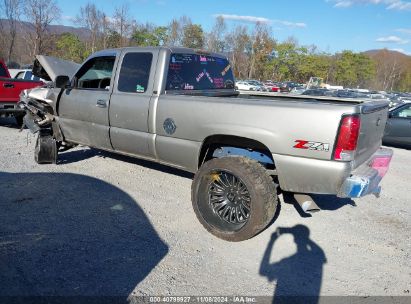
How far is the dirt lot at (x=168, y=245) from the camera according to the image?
306 centimetres

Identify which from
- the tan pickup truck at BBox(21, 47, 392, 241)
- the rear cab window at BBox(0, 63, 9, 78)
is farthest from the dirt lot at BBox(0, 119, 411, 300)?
the rear cab window at BBox(0, 63, 9, 78)

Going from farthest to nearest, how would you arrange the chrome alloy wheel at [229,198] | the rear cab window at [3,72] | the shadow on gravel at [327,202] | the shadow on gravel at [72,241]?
the rear cab window at [3,72], the shadow on gravel at [327,202], the chrome alloy wheel at [229,198], the shadow on gravel at [72,241]

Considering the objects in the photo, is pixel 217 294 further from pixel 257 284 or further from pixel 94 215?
pixel 94 215

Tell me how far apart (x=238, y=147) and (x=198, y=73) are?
1441 millimetres

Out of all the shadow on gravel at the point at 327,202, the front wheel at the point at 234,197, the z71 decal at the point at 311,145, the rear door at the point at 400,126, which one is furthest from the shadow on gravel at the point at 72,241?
the rear door at the point at 400,126

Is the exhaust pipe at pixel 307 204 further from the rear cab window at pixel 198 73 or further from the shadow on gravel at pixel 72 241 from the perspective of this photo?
the rear cab window at pixel 198 73

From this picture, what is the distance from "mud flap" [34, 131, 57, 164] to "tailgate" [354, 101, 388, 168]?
15.9ft

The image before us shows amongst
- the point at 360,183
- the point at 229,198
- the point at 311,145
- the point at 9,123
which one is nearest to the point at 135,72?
the point at 229,198

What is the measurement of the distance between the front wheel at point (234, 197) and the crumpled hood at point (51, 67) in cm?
371

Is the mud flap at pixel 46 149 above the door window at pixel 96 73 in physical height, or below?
below

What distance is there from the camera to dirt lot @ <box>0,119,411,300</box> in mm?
3059

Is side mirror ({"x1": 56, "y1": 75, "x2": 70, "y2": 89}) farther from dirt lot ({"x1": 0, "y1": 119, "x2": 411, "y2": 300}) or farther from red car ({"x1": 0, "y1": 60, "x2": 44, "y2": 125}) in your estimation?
red car ({"x1": 0, "y1": 60, "x2": 44, "y2": 125})

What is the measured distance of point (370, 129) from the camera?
12.4 ft

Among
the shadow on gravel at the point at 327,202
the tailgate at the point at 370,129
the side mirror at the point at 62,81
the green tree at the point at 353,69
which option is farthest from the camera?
the green tree at the point at 353,69
